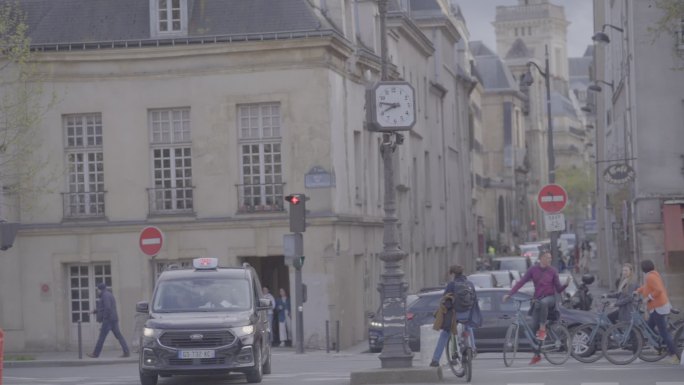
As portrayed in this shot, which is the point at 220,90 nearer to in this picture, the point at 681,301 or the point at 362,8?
the point at 362,8

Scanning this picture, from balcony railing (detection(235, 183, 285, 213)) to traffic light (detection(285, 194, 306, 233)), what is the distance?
12.9 feet

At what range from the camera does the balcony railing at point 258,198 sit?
37.8m

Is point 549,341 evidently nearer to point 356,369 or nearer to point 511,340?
point 511,340

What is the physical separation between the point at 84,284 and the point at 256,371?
662 inches

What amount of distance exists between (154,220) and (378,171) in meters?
9.91

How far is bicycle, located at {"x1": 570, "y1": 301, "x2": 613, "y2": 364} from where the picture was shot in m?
25.0

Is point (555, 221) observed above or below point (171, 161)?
below

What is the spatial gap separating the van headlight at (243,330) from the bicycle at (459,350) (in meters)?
3.10

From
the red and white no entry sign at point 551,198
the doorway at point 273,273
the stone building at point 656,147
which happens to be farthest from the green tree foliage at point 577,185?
the red and white no entry sign at point 551,198

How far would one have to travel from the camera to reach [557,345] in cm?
2434

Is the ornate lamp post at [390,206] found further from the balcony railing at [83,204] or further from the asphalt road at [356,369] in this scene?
the balcony railing at [83,204]

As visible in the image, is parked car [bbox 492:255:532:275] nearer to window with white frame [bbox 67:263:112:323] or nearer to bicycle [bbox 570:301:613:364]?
window with white frame [bbox 67:263:112:323]

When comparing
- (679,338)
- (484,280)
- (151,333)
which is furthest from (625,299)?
(484,280)

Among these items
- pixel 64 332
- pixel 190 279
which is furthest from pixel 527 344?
pixel 64 332
